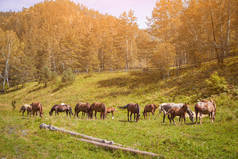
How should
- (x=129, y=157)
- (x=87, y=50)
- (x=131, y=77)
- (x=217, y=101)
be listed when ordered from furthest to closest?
(x=87, y=50), (x=131, y=77), (x=217, y=101), (x=129, y=157)

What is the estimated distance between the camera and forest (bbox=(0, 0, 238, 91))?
2809cm

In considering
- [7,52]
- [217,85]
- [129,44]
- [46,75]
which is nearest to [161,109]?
[217,85]

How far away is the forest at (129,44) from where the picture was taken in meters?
28.1

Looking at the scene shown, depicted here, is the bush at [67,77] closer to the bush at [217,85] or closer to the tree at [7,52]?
the tree at [7,52]

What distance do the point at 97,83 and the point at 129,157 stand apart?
111ft

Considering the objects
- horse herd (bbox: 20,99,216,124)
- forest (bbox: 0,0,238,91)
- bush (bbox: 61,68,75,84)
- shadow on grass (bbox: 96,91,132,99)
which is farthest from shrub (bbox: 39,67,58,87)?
horse herd (bbox: 20,99,216,124)

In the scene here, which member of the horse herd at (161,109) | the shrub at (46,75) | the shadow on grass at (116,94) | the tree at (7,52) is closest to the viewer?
the horse herd at (161,109)

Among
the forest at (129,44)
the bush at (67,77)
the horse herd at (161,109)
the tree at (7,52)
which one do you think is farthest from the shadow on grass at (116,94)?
the tree at (7,52)

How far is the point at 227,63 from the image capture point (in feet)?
85.1

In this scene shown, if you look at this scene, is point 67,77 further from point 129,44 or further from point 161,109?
point 161,109

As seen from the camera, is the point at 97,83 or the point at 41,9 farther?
the point at 41,9

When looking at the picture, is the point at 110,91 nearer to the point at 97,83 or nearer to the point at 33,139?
the point at 97,83

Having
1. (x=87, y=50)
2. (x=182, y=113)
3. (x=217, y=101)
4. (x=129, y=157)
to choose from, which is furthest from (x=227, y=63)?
(x=87, y=50)

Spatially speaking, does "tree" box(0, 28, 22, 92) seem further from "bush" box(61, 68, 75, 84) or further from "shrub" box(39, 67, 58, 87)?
"bush" box(61, 68, 75, 84)
